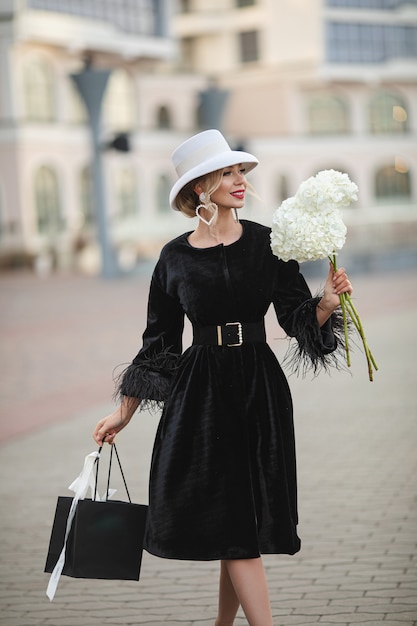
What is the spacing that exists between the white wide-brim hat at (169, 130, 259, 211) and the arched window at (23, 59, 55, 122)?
4127 centimetres

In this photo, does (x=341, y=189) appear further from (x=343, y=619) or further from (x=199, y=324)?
(x=343, y=619)

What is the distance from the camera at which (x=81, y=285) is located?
91.7 ft

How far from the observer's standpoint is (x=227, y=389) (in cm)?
363

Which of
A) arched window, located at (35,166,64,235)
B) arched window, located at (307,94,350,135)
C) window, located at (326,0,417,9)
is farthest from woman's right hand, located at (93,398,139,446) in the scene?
arched window, located at (307,94,350,135)

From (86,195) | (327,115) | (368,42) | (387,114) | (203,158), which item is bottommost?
(86,195)

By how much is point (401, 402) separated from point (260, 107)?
5126cm

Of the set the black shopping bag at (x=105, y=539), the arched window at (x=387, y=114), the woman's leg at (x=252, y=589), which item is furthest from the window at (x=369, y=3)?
the woman's leg at (x=252, y=589)

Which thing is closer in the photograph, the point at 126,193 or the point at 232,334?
Result: the point at 232,334

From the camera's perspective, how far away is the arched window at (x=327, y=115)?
199 ft

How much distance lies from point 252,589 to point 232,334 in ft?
2.65

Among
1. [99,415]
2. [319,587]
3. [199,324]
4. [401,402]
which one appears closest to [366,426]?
[401,402]

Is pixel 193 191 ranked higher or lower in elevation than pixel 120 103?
higher

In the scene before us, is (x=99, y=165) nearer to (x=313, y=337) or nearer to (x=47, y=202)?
(x=47, y=202)

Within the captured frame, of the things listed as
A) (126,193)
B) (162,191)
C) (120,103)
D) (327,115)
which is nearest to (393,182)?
(327,115)
